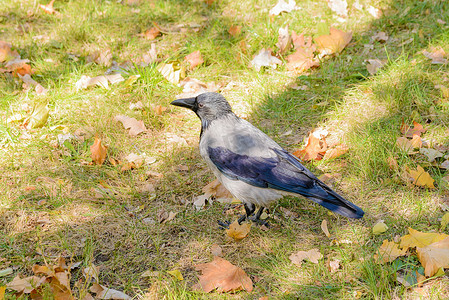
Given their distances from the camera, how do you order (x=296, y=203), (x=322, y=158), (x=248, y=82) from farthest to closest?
1. (x=248, y=82)
2. (x=322, y=158)
3. (x=296, y=203)

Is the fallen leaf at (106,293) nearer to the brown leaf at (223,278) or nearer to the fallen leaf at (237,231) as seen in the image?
the brown leaf at (223,278)

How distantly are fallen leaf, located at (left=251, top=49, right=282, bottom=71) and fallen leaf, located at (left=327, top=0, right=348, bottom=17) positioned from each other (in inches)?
52.0

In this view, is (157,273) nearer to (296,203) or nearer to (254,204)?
(254,204)

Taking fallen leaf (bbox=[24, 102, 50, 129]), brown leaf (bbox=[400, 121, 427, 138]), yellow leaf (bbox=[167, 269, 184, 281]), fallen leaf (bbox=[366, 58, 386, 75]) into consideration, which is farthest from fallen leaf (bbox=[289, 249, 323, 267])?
fallen leaf (bbox=[24, 102, 50, 129])

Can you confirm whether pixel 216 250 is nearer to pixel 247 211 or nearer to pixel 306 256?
pixel 247 211

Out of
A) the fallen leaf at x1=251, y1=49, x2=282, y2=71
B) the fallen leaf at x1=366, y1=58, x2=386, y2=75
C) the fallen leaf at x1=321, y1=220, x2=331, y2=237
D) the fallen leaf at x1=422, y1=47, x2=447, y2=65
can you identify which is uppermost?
the fallen leaf at x1=422, y1=47, x2=447, y2=65

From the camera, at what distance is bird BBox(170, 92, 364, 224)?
10.4ft

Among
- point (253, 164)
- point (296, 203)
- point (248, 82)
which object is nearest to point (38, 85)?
point (248, 82)

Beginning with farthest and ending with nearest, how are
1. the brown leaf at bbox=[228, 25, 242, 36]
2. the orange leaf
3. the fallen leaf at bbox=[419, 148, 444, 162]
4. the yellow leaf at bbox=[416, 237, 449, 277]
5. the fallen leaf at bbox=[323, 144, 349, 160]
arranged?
the orange leaf
the brown leaf at bbox=[228, 25, 242, 36]
the fallen leaf at bbox=[323, 144, 349, 160]
the fallen leaf at bbox=[419, 148, 444, 162]
the yellow leaf at bbox=[416, 237, 449, 277]

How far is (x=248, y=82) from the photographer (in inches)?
191

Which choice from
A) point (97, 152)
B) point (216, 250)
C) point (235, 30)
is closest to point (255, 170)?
point (216, 250)

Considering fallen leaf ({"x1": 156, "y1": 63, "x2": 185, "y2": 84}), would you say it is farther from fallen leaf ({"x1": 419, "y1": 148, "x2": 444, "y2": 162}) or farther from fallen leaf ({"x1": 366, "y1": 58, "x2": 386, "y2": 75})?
fallen leaf ({"x1": 419, "y1": 148, "x2": 444, "y2": 162})

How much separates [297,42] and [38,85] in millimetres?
2958

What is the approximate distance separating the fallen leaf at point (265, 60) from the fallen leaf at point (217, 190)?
1.79 m
